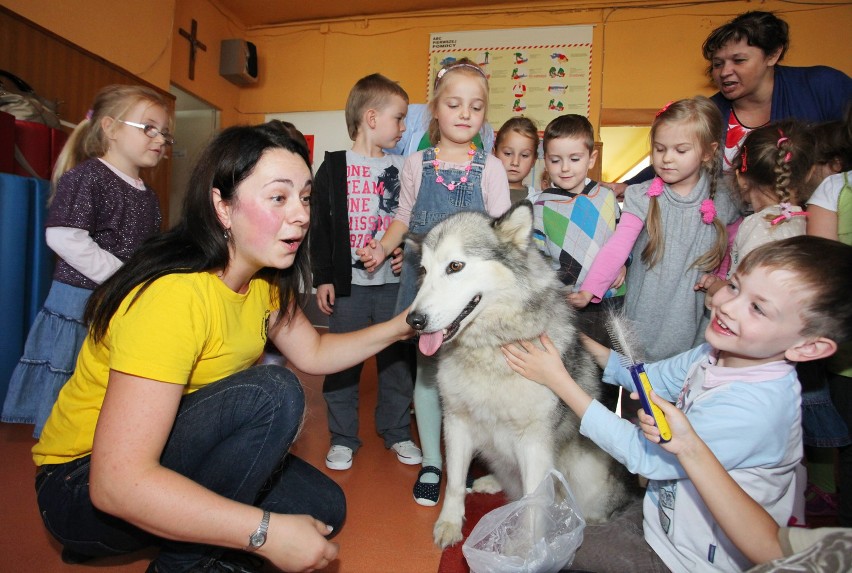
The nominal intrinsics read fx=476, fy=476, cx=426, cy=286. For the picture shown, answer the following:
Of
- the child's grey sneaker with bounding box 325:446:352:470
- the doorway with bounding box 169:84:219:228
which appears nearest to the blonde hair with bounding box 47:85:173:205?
the child's grey sneaker with bounding box 325:446:352:470

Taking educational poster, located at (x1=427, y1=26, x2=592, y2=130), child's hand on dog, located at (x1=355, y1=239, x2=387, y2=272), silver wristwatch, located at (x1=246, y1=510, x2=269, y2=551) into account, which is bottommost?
silver wristwatch, located at (x1=246, y1=510, x2=269, y2=551)

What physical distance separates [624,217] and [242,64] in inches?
267

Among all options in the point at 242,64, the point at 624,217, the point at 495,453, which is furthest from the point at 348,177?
the point at 242,64

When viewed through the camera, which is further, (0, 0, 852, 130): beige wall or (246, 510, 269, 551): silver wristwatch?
(0, 0, 852, 130): beige wall

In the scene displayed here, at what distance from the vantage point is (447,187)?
232cm

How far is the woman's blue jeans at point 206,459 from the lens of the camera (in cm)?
129

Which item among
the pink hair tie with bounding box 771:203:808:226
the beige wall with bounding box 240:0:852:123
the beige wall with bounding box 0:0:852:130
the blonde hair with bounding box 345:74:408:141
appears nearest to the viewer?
the pink hair tie with bounding box 771:203:808:226

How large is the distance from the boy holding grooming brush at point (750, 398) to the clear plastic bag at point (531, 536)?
0.69 feet

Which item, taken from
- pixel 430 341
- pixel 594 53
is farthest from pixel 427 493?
pixel 594 53

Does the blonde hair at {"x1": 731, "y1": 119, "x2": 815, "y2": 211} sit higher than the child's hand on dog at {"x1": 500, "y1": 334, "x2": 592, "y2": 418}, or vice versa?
the blonde hair at {"x1": 731, "y1": 119, "x2": 815, "y2": 211}

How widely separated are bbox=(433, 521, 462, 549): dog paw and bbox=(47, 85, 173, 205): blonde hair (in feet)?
7.92

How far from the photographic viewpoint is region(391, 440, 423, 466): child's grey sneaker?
2559 millimetres

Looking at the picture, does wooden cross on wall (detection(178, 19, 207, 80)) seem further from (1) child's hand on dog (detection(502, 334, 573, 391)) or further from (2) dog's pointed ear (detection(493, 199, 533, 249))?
(1) child's hand on dog (detection(502, 334, 573, 391))

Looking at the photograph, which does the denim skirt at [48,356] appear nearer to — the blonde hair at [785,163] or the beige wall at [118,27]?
the blonde hair at [785,163]
